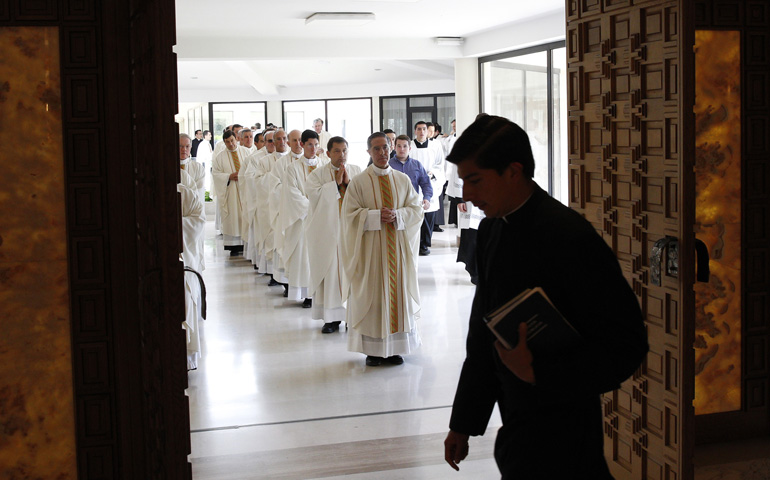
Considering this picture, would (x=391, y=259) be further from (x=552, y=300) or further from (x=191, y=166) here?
(x=552, y=300)

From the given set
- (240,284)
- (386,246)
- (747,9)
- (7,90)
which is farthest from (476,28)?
(7,90)

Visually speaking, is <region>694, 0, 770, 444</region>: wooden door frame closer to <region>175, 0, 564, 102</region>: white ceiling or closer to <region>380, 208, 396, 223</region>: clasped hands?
<region>380, 208, 396, 223</region>: clasped hands

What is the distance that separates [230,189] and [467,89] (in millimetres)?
3878

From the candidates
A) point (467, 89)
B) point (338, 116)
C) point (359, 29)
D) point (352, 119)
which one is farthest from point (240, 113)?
point (359, 29)

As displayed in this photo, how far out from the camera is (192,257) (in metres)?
7.11

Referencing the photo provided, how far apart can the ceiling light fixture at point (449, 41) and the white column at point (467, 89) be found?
0.96 feet

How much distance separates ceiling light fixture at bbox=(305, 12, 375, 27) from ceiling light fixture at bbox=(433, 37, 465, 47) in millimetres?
2281

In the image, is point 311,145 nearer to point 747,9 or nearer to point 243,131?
point 243,131

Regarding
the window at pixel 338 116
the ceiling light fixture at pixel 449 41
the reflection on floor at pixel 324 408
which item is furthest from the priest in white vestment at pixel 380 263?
the window at pixel 338 116

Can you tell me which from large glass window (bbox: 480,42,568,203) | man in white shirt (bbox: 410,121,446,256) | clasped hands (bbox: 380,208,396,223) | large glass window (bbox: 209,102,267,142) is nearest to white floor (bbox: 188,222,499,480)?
clasped hands (bbox: 380,208,396,223)

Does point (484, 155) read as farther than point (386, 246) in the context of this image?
No

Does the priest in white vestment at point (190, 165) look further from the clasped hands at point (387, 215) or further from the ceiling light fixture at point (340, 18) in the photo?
the clasped hands at point (387, 215)

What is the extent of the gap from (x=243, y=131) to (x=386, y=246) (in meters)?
7.47

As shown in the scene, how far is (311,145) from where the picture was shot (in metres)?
9.34
